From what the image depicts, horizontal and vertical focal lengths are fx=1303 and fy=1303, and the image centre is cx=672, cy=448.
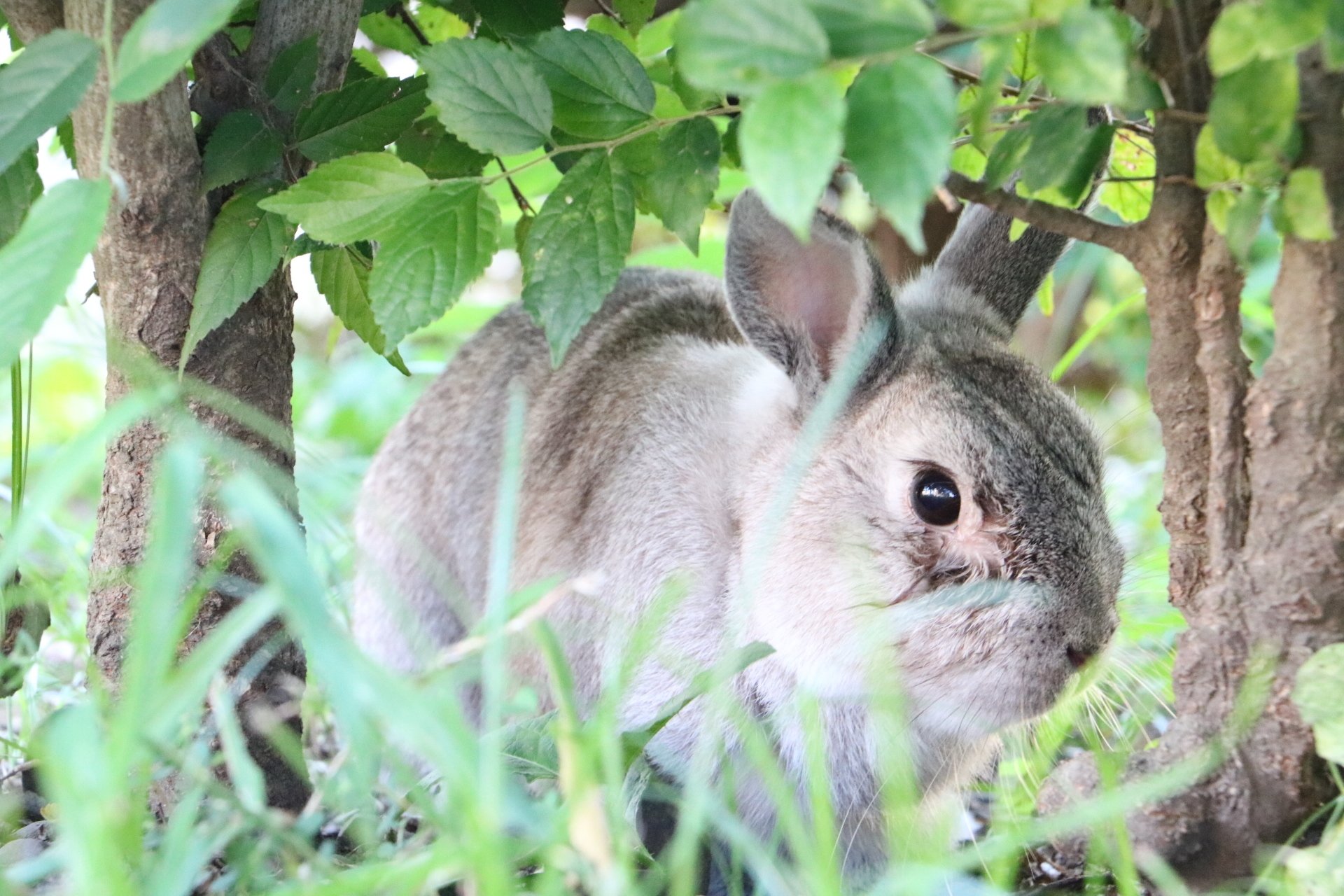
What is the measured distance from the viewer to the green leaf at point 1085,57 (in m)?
1.46

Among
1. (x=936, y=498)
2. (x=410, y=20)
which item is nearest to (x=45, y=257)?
(x=410, y=20)

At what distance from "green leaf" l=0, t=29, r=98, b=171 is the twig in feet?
3.73

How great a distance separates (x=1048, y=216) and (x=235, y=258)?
1.36m

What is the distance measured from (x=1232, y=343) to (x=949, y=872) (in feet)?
3.02

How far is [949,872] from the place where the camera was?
1664 millimetres

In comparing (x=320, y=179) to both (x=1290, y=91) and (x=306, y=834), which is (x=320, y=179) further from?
(x=1290, y=91)

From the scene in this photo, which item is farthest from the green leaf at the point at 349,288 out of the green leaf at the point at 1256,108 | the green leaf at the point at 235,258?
the green leaf at the point at 1256,108

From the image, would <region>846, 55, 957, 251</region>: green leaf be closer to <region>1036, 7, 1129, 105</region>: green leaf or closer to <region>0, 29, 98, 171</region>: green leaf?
<region>1036, 7, 1129, 105</region>: green leaf

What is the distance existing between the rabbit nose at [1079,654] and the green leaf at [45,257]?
5.57 feet

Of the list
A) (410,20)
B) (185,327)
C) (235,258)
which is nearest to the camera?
(235,258)

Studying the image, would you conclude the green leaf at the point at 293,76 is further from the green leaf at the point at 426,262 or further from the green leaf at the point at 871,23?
the green leaf at the point at 871,23

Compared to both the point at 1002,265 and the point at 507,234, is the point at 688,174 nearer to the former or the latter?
the point at 507,234

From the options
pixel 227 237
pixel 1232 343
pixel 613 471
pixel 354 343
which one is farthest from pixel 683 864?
pixel 354 343

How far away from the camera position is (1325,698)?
5.88ft
